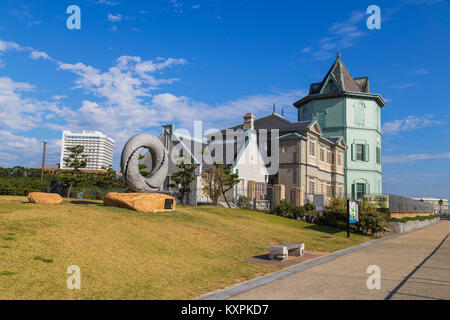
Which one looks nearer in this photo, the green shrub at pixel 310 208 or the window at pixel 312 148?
the green shrub at pixel 310 208

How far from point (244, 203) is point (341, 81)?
29922 millimetres

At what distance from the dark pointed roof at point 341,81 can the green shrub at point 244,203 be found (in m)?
27.8

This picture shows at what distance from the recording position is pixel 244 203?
29906 mm

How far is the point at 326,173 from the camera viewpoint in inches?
1690

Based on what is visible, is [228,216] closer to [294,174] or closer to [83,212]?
[83,212]

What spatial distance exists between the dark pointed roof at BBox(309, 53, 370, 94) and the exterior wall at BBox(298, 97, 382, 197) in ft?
6.42

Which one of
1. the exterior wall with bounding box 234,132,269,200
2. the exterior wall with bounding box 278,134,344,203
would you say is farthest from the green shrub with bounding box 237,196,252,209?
the exterior wall with bounding box 278,134,344,203

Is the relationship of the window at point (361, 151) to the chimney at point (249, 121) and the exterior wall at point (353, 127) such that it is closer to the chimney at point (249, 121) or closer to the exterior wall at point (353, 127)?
the exterior wall at point (353, 127)

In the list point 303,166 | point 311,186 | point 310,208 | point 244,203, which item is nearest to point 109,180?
point 244,203

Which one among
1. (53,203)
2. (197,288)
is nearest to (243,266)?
(197,288)

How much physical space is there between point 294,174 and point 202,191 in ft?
36.1

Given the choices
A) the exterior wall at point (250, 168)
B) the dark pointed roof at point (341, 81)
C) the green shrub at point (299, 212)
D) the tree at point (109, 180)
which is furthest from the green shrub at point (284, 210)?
the dark pointed roof at point (341, 81)

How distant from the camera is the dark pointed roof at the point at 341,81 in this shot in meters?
50.3

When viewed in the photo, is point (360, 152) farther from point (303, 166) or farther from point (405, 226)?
point (405, 226)
